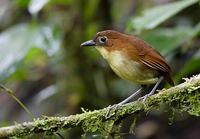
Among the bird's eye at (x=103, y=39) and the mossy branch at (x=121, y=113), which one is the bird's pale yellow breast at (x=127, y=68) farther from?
the mossy branch at (x=121, y=113)

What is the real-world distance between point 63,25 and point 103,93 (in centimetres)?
77

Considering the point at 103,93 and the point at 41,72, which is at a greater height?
the point at 41,72

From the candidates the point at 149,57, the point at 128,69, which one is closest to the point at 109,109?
the point at 128,69

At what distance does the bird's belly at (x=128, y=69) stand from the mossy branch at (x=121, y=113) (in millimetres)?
262

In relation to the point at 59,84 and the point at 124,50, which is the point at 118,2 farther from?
the point at 124,50

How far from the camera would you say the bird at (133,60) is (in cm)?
311

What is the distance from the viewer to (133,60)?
3109 mm

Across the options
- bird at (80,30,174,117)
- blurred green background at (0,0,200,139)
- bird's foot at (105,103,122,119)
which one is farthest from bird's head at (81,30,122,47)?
blurred green background at (0,0,200,139)

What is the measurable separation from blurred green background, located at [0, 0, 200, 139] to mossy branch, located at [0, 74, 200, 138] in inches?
49.0

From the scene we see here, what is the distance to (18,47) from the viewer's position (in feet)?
14.7

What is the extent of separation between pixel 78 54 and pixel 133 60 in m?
2.15

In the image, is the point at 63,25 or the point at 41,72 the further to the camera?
the point at 41,72

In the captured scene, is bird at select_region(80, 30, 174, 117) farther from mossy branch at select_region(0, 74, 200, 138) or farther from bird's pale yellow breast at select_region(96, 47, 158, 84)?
mossy branch at select_region(0, 74, 200, 138)

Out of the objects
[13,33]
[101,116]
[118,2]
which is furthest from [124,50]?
[118,2]
